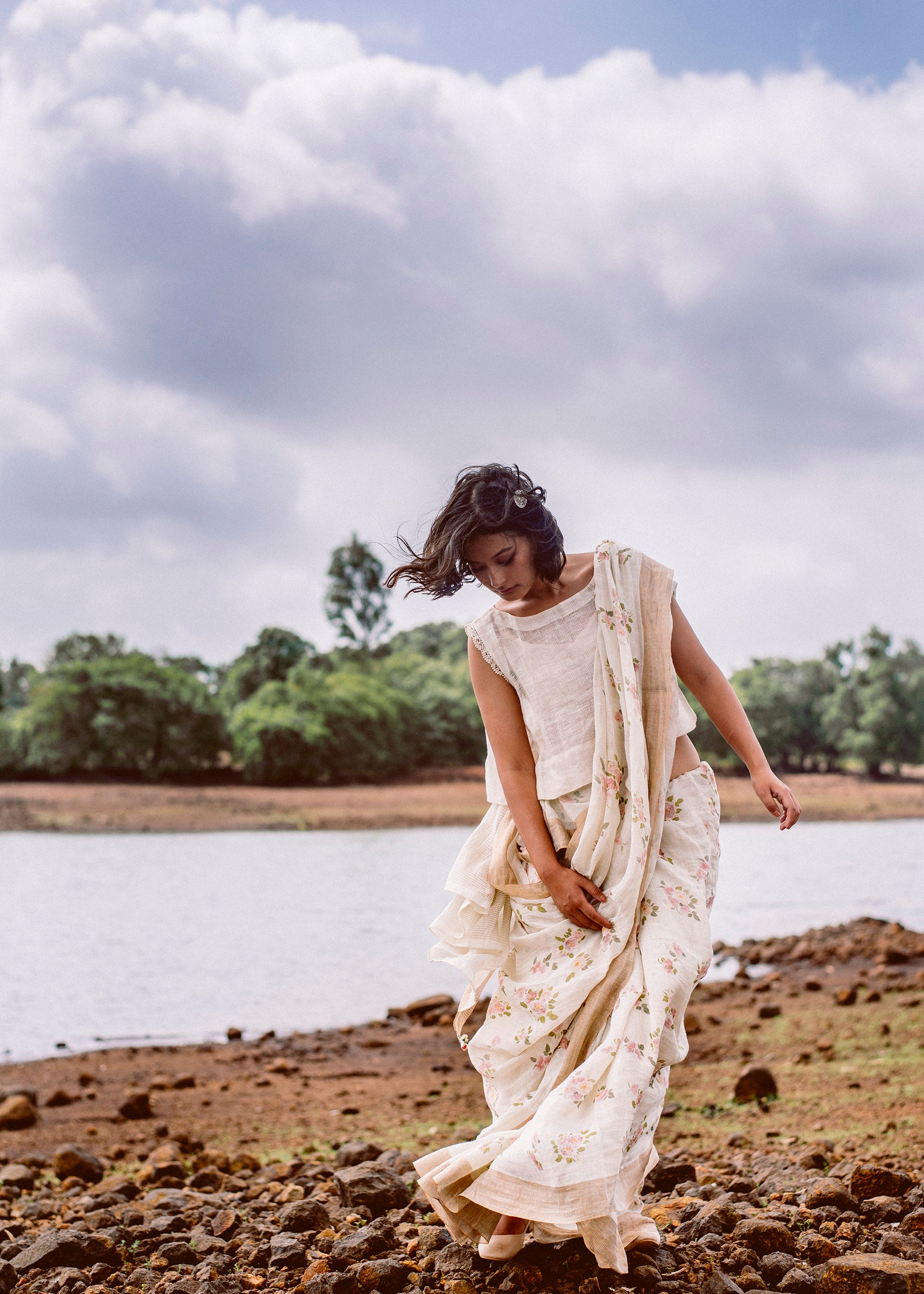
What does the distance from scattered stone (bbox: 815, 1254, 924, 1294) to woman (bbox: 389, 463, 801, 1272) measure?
44 centimetres

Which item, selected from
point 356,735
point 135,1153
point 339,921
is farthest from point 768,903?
point 356,735

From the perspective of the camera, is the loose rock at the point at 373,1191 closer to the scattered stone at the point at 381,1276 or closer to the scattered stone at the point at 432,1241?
the scattered stone at the point at 432,1241

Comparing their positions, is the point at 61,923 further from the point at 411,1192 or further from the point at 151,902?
the point at 411,1192

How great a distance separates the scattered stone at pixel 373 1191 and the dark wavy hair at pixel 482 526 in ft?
6.71

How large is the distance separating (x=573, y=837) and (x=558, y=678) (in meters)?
0.42

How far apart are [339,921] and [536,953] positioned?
1150 cm

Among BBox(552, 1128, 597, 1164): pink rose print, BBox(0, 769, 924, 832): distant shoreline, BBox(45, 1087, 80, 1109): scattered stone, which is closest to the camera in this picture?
BBox(552, 1128, 597, 1164): pink rose print

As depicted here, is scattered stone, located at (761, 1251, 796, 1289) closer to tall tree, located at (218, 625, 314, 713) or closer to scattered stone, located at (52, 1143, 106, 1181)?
scattered stone, located at (52, 1143, 106, 1181)

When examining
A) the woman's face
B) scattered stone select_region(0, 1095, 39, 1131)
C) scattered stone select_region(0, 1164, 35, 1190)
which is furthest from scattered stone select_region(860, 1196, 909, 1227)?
scattered stone select_region(0, 1095, 39, 1131)

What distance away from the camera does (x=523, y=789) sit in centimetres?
292

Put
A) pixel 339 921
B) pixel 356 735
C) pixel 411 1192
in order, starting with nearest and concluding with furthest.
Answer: pixel 411 1192, pixel 339 921, pixel 356 735

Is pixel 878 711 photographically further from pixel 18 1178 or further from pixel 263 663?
pixel 18 1178

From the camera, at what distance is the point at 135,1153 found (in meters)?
5.45

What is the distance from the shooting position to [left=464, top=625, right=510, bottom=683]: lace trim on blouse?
9.69ft
